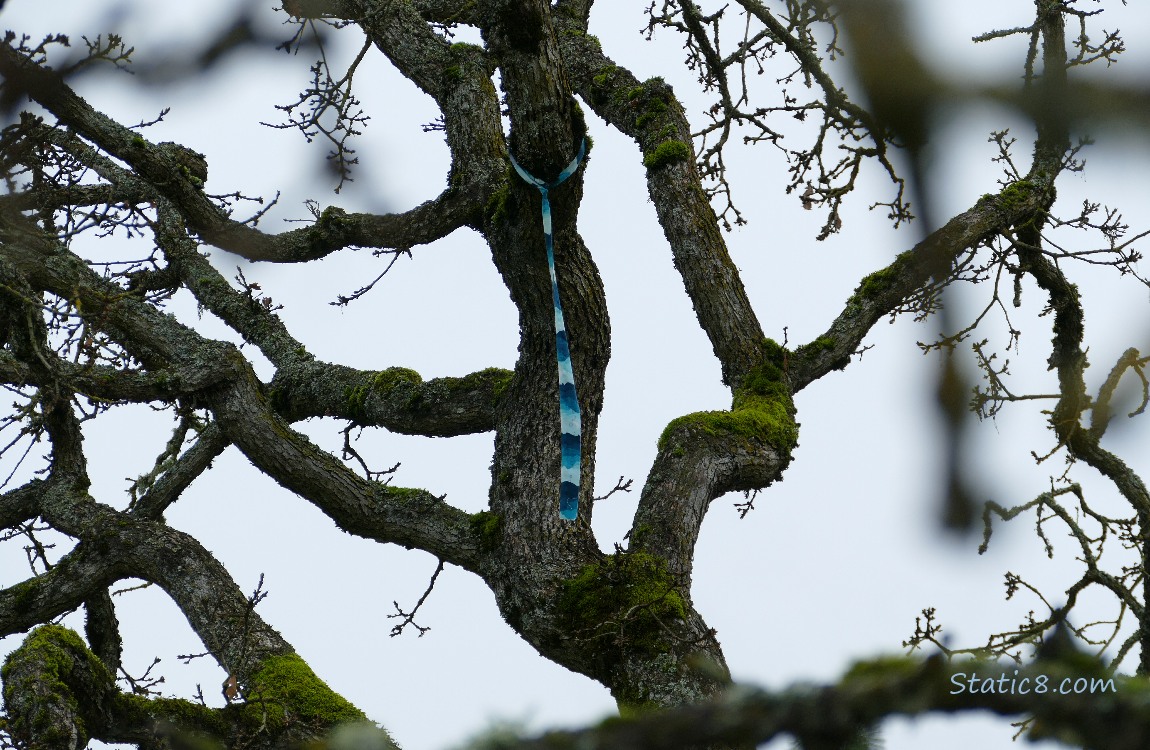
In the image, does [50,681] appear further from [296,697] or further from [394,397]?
[394,397]

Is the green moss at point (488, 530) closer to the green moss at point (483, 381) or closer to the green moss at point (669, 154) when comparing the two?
the green moss at point (483, 381)

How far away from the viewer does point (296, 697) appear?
4266 mm

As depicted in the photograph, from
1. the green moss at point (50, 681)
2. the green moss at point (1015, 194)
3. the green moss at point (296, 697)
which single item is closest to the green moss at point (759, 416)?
the green moss at point (1015, 194)

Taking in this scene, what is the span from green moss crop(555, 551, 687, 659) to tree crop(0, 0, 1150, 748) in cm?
1

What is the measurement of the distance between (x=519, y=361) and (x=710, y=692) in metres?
1.62

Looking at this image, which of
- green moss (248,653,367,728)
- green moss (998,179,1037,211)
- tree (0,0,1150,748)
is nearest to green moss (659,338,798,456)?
tree (0,0,1150,748)

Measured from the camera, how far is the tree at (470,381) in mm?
3916

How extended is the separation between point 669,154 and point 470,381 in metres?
1.73

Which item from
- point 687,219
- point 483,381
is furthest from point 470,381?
point 687,219

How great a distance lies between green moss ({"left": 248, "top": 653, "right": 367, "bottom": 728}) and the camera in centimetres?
416

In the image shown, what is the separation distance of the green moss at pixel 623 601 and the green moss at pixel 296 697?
1024mm

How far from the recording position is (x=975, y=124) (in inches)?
16.8

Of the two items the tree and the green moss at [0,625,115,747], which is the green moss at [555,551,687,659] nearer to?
the tree

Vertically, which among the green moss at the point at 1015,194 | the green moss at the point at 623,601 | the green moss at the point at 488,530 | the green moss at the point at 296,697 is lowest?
the green moss at the point at 296,697
